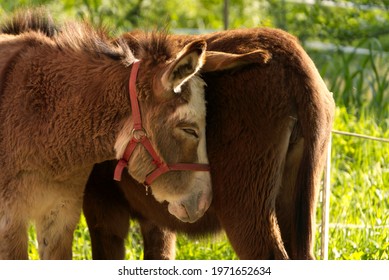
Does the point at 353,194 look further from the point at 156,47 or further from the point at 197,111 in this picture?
the point at 156,47

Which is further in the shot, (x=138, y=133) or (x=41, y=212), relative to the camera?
(x=41, y=212)

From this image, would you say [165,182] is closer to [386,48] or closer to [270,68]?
[270,68]

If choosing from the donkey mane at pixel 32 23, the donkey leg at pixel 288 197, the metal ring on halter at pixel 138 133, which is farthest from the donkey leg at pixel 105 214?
the donkey leg at pixel 288 197

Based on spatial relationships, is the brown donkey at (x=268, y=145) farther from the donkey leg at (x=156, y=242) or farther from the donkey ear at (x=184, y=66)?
the donkey leg at (x=156, y=242)

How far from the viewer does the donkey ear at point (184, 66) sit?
545cm

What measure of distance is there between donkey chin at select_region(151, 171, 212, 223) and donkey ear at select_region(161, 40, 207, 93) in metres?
0.58

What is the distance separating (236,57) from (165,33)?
0.54m

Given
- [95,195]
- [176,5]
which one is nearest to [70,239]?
[95,195]

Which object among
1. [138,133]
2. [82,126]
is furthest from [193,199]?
[82,126]

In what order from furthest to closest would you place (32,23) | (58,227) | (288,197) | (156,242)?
(156,242) → (32,23) → (58,227) → (288,197)

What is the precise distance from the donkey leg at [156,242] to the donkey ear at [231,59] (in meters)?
1.62

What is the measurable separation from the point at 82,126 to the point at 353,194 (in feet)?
11.7

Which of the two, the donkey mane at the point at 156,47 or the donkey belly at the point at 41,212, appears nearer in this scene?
the donkey mane at the point at 156,47

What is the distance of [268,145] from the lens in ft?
18.8
